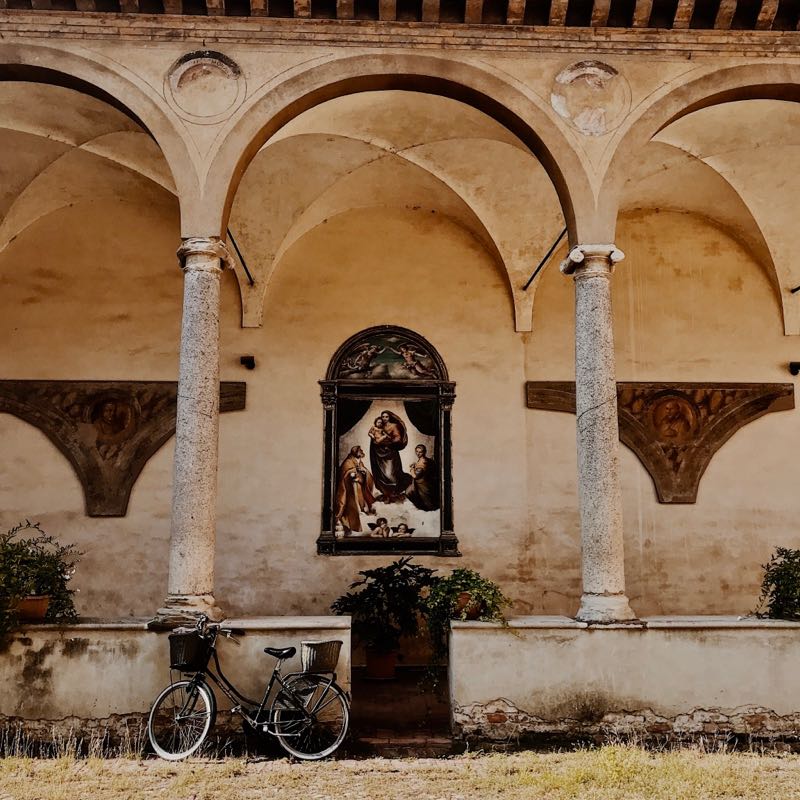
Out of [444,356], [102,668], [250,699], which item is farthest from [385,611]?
[102,668]

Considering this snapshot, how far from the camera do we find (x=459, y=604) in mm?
6605

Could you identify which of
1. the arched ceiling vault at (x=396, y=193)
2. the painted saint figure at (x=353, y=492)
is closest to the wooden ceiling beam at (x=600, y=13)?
the arched ceiling vault at (x=396, y=193)

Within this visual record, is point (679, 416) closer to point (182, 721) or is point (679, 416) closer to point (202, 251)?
point (202, 251)

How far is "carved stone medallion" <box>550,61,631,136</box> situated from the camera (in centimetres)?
727

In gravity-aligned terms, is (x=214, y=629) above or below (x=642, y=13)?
below

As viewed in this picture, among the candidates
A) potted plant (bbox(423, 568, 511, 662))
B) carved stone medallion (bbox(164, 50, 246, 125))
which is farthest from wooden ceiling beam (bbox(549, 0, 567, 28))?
potted plant (bbox(423, 568, 511, 662))

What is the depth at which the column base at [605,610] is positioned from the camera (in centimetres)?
648

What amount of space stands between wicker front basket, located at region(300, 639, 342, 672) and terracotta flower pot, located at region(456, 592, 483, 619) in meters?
1.08

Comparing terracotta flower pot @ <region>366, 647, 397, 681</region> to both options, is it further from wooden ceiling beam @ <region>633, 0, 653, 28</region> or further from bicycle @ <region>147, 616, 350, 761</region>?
wooden ceiling beam @ <region>633, 0, 653, 28</region>

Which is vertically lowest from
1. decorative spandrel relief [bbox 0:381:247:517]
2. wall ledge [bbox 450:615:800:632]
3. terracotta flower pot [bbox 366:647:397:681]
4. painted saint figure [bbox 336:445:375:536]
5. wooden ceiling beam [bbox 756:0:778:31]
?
terracotta flower pot [bbox 366:647:397:681]

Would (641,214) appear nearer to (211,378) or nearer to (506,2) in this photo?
(506,2)

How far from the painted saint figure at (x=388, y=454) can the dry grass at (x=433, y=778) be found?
451 cm

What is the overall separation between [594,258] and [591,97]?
4.63 ft

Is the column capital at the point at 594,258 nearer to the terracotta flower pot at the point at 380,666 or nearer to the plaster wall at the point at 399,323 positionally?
the plaster wall at the point at 399,323
